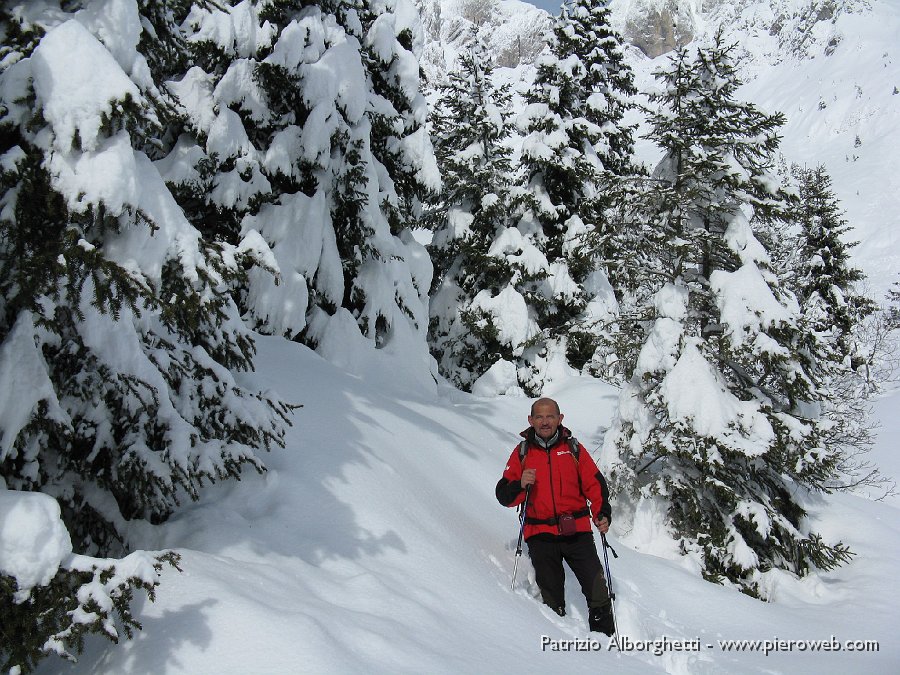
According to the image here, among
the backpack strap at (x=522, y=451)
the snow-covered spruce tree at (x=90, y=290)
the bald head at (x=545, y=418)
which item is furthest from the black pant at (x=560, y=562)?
the snow-covered spruce tree at (x=90, y=290)

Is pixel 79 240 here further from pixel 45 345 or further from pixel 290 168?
pixel 290 168

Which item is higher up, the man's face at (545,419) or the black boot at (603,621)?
the man's face at (545,419)

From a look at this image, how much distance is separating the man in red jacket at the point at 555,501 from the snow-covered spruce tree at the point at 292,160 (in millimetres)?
5150

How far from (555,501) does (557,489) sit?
0.11 m

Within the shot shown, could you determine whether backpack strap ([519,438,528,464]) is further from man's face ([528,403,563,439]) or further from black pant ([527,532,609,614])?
black pant ([527,532,609,614])

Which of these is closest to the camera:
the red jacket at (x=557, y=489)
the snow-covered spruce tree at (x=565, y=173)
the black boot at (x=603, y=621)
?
the black boot at (x=603, y=621)

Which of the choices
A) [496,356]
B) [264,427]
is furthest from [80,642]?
[496,356]

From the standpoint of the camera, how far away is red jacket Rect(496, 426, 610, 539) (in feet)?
18.5

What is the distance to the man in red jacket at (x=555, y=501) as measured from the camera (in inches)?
219

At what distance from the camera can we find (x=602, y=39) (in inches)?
732

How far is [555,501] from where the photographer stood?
5.65 m

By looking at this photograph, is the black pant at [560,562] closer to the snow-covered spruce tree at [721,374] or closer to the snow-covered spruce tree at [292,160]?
the snow-covered spruce tree at [721,374]

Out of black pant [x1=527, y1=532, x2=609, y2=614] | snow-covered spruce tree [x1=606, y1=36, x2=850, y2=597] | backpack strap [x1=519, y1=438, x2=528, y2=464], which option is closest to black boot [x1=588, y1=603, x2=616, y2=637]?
black pant [x1=527, y1=532, x2=609, y2=614]

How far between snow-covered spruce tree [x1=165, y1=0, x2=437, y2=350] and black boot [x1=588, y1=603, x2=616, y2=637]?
6.17m
